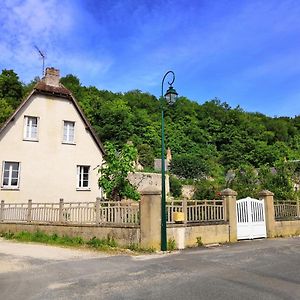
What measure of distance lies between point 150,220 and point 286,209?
10.1 meters

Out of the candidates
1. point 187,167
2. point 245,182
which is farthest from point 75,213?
point 187,167

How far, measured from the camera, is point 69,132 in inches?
1005

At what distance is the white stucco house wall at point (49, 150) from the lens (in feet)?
75.4

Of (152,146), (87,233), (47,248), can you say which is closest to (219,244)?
(87,233)

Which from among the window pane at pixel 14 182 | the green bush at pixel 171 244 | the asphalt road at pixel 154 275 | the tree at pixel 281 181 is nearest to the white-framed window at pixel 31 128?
the window pane at pixel 14 182

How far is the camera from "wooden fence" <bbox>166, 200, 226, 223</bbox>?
14.5 metres

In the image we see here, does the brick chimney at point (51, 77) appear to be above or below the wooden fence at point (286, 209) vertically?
above

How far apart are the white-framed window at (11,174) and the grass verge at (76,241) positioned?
4463mm

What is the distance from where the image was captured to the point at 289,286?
7762 millimetres

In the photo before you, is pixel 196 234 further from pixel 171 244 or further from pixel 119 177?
pixel 119 177

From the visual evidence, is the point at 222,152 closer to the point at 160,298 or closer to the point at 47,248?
the point at 47,248

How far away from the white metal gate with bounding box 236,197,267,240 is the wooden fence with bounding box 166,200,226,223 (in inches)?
44.9

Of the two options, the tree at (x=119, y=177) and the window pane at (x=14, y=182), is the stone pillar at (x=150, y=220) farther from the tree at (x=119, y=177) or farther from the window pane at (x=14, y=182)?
the window pane at (x=14, y=182)

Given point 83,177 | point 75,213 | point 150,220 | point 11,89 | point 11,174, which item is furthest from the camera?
point 11,89
